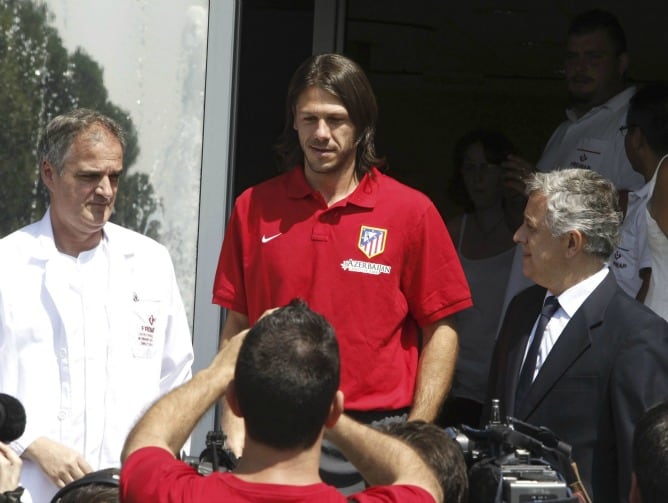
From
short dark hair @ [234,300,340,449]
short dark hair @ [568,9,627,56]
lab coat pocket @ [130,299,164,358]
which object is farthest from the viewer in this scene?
short dark hair @ [568,9,627,56]

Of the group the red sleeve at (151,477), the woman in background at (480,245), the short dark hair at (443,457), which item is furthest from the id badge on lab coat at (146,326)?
the woman in background at (480,245)

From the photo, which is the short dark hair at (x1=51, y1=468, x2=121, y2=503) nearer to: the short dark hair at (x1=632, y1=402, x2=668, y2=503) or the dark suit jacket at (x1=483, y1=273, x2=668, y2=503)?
the short dark hair at (x1=632, y1=402, x2=668, y2=503)

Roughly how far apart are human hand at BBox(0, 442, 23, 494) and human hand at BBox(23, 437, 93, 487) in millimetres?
936

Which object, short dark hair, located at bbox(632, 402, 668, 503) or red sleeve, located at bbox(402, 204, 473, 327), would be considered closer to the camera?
short dark hair, located at bbox(632, 402, 668, 503)

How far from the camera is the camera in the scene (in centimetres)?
268

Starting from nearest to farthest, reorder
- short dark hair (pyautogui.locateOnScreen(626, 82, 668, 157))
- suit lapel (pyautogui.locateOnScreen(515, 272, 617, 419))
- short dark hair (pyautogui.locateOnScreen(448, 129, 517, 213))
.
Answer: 1. suit lapel (pyautogui.locateOnScreen(515, 272, 617, 419))
2. short dark hair (pyautogui.locateOnScreen(626, 82, 668, 157))
3. short dark hair (pyautogui.locateOnScreen(448, 129, 517, 213))

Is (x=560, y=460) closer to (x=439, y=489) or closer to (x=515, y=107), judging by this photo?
(x=439, y=489)

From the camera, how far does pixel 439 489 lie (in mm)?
2539

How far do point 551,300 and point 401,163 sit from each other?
7.27m

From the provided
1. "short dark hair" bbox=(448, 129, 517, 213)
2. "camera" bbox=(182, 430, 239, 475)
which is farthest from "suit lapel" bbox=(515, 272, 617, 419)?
"short dark hair" bbox=(448, 129, 517, 213)

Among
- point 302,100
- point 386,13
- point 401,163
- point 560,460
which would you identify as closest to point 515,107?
point 401,163

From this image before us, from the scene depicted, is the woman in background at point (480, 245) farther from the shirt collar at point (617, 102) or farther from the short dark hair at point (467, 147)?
the shirt collar at point (617, 102)

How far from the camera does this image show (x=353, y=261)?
150 inches

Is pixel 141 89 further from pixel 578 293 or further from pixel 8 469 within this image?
pixel 8 469
